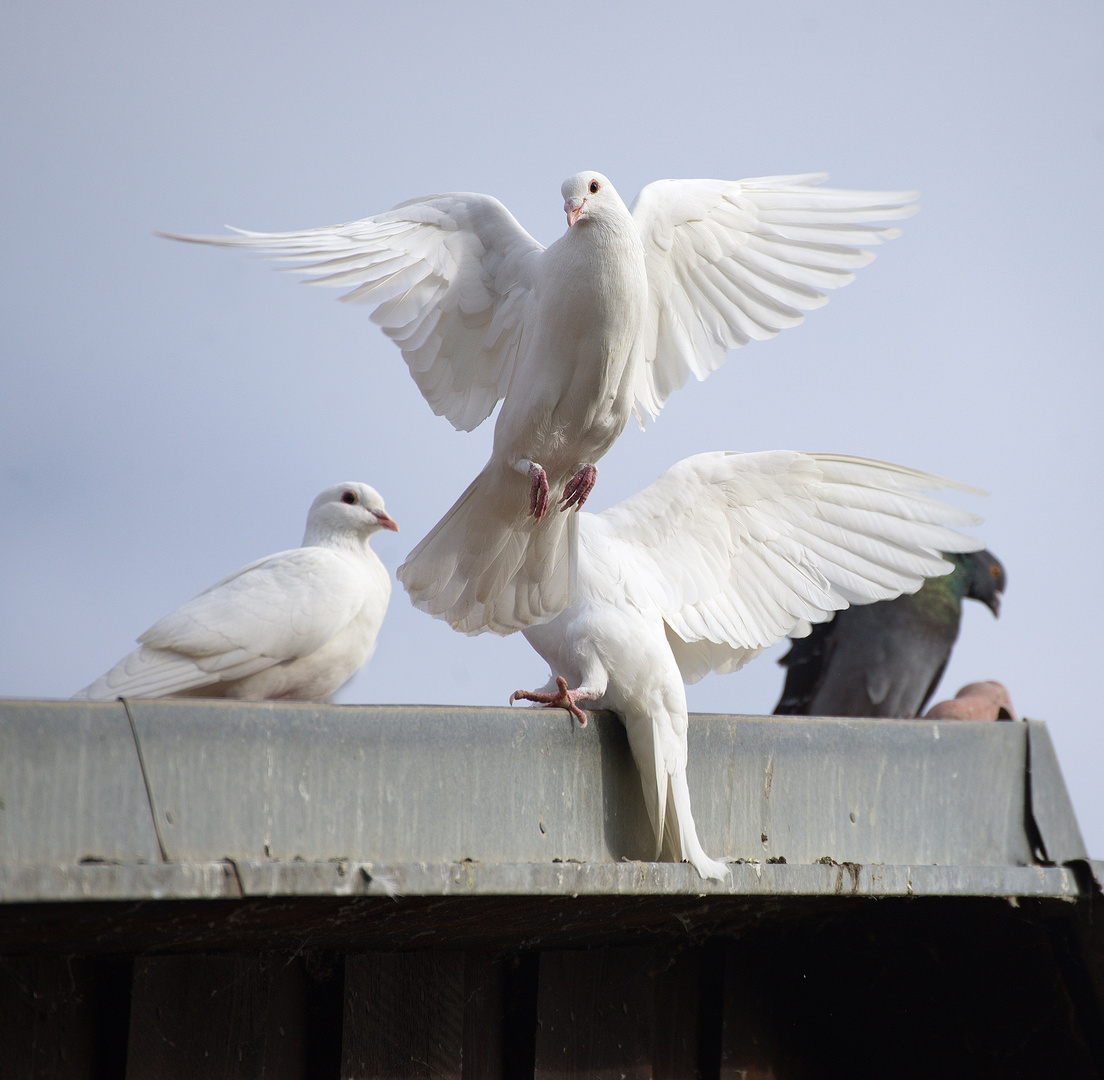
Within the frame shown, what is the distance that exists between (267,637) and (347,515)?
1.14 meters

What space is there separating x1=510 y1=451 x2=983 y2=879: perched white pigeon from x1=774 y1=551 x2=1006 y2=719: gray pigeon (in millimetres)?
3211

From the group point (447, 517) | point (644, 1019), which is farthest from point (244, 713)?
point (447, 517)

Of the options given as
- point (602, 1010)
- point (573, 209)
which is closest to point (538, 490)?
point (573, 209)

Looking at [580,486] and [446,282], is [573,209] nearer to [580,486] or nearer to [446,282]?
[446,282]

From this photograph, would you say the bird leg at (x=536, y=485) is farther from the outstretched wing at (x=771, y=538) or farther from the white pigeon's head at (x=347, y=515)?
the white pigeon's head at (x=347, y=515)

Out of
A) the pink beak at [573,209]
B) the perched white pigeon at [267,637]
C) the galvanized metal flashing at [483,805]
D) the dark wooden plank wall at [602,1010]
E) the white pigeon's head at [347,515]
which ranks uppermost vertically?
the pink beak at [573,209]

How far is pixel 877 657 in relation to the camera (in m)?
6.93

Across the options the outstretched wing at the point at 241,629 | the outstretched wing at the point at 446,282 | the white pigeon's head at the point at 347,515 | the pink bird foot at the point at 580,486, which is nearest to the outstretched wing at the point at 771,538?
the pink bird foot at the point at 580,486

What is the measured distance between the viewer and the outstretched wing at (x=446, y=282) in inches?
127

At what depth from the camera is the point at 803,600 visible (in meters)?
3.73

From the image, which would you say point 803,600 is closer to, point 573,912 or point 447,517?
point 447,517

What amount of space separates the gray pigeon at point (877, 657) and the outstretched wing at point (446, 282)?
4.02 meters

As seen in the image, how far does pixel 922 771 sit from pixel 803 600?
1.36m

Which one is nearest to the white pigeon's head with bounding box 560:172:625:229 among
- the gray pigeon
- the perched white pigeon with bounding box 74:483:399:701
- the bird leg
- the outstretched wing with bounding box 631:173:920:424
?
the outstretched wing with bounding box 631:173:920:424
